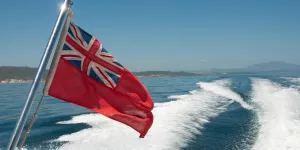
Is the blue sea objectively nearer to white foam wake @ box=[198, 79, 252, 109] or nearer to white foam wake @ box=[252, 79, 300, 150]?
white foam wake @ box=[252, 79, 300, 150]

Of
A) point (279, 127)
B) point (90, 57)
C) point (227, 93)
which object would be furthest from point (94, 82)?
point (227, 93)

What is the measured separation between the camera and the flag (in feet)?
13.9

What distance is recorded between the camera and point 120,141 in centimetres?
1161

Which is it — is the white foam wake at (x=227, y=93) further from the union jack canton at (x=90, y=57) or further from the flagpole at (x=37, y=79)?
the flagpole at (x=37, y=79)

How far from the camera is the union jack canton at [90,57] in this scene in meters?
4.25

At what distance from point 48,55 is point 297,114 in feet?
57.7

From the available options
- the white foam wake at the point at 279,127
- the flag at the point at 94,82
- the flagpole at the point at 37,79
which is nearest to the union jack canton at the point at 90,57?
the flag at the point at 94,82

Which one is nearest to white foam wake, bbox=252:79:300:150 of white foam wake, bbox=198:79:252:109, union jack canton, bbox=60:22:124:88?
white foam wake, bbox=198:79:252:109

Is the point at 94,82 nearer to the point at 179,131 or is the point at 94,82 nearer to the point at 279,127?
the point at 179,131

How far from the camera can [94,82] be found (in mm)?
4645

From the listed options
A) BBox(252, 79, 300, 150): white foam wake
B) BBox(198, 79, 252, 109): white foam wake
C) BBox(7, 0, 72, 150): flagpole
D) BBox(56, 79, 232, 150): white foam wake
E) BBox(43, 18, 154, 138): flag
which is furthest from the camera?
BBox(198, 79, 252, 109): white foam wake

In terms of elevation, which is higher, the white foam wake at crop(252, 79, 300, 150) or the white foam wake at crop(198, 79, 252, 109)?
the white foam wake at crop(252, 79, 300, 150)

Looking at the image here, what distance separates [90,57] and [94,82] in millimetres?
476

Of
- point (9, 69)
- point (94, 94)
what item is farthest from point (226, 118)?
point (9, 69)
